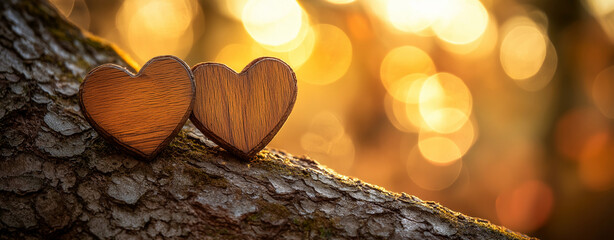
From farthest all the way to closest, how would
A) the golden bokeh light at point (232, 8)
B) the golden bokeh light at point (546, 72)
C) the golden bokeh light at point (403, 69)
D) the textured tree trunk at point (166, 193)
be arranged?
the golden bokeh light at point (232, 8)
the golden bokeh light at point (403, 69)
the golden bokeh light at point (546, 72)
the textured tree trunk at point (166, 193)

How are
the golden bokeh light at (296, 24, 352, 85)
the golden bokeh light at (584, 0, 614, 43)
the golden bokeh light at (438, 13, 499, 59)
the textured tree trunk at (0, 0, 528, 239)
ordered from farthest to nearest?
the golden bokeh light at (296, 24, 352, 85) < the golden bokeh light at (438, 13, 499, 59) < the golden bokeh light at (584, 0, 614, 43) < the textured tree trunk at (0, 0, 528, 239)

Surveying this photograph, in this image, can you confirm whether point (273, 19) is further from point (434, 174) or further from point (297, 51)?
point (434, 174)

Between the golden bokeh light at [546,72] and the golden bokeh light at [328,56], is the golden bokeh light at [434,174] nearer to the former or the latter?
the golden bokeh light at [546,72]

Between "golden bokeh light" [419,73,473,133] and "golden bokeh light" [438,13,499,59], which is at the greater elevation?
"golden bokeh light" [438,13,499,59]

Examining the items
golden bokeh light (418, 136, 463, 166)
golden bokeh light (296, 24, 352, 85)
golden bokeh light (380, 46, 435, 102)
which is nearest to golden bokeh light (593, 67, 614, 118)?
golden bokeh light (418, 136, 463, 166)

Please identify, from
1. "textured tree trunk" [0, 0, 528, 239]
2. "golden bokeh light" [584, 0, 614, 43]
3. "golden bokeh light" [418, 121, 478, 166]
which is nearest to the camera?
"textured tree trunk" [0, 0, 528, 239]

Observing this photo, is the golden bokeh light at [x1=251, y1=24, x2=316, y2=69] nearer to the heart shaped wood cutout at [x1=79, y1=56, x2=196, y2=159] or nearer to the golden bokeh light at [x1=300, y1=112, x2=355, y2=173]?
the golden bokeh light at [x1=300, y1=112, x2=355, y2=173]

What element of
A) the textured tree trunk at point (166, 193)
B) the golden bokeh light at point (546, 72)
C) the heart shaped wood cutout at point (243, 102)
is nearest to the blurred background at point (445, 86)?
the golden bokeh light at point (546, 72)
